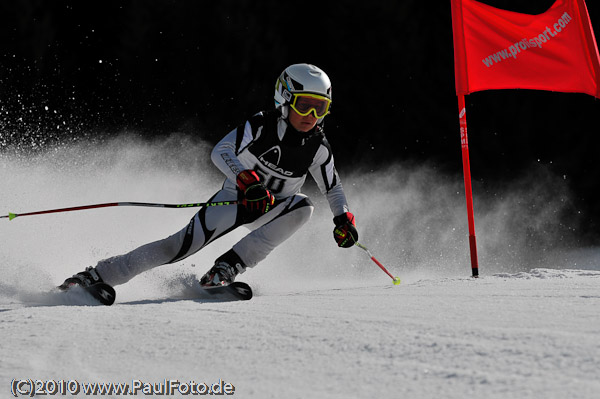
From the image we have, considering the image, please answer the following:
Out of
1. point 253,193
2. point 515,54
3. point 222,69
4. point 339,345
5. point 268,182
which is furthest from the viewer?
point 222,69

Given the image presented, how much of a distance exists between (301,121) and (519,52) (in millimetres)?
1900

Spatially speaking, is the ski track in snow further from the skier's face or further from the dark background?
the dark background

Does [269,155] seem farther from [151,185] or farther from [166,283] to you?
[151,185]

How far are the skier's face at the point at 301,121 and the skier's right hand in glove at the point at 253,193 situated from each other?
1.86 ft

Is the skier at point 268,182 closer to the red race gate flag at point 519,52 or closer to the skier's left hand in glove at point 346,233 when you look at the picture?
the skier's left hand in glove at point 346,233

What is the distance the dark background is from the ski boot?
847 cm

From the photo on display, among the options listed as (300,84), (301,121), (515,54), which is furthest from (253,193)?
(515,54)

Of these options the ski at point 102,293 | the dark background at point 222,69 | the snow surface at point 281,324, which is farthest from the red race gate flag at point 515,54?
the dark background at point 222,69

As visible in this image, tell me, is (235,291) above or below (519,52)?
below

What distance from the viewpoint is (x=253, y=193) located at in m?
4.11

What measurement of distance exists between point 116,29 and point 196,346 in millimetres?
13233

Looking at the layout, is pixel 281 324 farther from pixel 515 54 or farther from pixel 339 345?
Result: pixel 515 54

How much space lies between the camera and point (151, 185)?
8.20 m

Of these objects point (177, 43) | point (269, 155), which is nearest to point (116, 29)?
point (177, 43)
